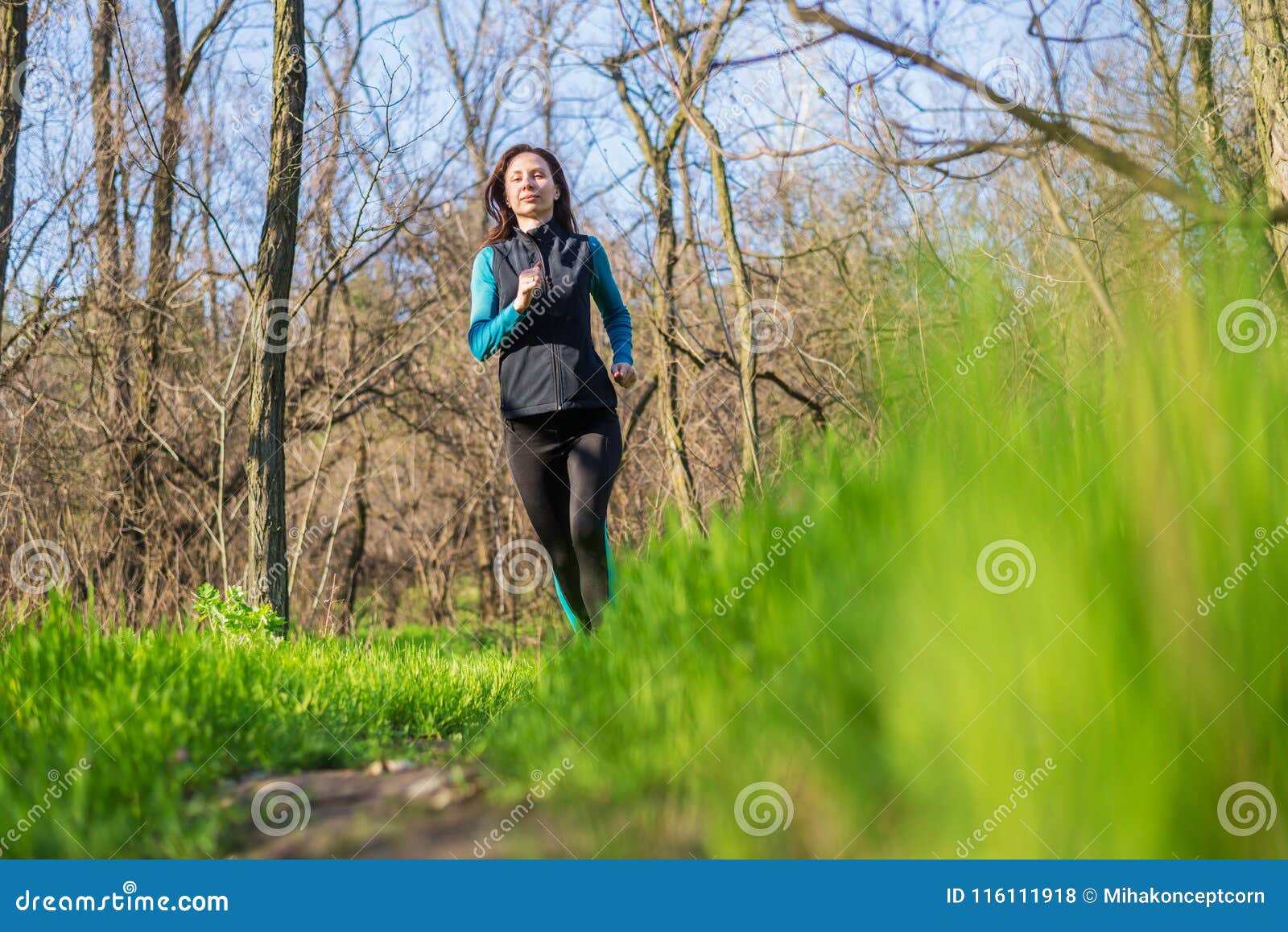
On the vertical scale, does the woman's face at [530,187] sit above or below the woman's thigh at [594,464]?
above

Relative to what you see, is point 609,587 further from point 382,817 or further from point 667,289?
point 667,289

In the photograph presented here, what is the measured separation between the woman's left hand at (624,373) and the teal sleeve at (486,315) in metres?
0.41

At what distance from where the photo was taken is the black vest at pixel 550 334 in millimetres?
3756

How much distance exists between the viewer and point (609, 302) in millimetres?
4156

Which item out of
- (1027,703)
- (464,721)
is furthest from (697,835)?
(464,721)

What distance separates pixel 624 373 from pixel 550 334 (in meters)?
0.33

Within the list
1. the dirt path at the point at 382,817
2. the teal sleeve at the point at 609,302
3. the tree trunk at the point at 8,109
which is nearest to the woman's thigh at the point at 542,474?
the teal sleeve at the point at 609,302

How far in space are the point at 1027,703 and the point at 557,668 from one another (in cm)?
169

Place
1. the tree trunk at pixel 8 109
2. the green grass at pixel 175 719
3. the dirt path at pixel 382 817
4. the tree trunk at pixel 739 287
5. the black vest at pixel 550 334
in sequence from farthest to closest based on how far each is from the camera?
the tree trunk at pixel 8 109
the tree trunk at pixel 739 287
the black vest at pixel 550 334
the green grass at pixel 175 719
the dirt path at pixel 382 817

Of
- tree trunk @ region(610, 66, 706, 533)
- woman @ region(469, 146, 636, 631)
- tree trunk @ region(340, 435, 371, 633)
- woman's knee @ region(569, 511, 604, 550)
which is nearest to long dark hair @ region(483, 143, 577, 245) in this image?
woman @ region(469, 146, 636, 631)

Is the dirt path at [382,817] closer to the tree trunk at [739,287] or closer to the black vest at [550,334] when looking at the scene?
the black vest at [550,334]

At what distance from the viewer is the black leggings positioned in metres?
3.70

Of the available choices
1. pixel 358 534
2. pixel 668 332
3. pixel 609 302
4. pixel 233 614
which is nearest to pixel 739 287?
pixel 668 332

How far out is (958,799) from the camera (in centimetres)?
170
